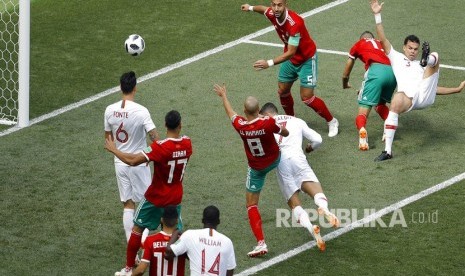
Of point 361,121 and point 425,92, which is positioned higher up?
point 425,92

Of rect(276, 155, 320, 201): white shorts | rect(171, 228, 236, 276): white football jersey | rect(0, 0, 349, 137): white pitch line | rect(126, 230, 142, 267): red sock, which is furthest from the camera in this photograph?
rect(0, 0, 349, 137): white pitch line

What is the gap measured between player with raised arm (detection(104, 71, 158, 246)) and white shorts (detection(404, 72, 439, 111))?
4.48 meters

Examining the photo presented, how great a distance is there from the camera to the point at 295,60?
18328 mm

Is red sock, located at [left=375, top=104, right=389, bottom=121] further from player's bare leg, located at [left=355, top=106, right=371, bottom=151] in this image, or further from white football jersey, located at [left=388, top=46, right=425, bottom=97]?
white football jersey, located at [left=388, top=46, right=425, bottom=97]

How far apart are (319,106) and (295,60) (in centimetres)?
75

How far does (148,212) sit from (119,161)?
3.16 ft

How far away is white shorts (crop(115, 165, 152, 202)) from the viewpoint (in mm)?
15056

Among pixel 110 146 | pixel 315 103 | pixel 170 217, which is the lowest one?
pixel 170 217

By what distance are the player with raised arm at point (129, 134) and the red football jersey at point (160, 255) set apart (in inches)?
83.2

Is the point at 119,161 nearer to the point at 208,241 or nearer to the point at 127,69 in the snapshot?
the point at 208,241

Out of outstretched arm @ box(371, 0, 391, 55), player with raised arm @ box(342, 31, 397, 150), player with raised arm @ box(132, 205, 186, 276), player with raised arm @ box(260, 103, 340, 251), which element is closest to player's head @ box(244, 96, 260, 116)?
player with raised arm @ box(260, 103, 340, 251)

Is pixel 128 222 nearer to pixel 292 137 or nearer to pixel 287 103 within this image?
pixel 292 137

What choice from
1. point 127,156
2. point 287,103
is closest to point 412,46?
point 287,103

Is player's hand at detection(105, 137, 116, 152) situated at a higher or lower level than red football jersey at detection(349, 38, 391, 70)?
lower
